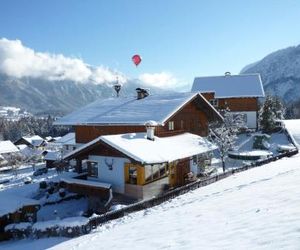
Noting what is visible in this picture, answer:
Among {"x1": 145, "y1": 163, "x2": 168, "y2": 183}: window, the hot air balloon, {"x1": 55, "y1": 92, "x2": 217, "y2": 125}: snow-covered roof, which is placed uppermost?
the hot air balloon

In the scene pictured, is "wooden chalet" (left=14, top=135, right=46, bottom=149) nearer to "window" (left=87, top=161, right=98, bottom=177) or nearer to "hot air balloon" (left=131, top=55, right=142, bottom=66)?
"hot air balloon" (left=131, top=55, right=142, bottom=66)

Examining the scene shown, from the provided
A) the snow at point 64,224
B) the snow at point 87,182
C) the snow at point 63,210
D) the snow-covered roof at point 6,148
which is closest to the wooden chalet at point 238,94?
the snow at point 63,210

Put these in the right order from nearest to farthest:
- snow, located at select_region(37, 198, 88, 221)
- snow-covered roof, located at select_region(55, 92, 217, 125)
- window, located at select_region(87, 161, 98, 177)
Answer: snow, located at select_region(37, 198, 88, 221) → window, located at select_region(87, 161, 98, 177) → snow-covered roof, located at select_region(55, 92, 217, 125)

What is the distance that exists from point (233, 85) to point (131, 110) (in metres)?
26.3

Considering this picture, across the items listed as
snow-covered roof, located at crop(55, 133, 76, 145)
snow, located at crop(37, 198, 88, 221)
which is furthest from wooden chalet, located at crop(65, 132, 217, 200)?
snow-covered roof, located at crop(55, 133, 76, 145)

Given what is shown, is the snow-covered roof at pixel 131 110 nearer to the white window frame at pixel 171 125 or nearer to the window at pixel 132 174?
the white window frame at pixel 171 125

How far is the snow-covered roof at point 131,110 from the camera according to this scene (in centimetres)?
3197

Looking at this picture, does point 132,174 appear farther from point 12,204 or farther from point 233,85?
point 233,85

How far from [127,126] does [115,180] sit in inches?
332

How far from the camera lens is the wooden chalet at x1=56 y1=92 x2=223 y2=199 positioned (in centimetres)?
2491

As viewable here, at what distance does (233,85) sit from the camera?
56031 millimetres

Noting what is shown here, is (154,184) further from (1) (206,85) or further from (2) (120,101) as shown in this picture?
(1) (206,85)

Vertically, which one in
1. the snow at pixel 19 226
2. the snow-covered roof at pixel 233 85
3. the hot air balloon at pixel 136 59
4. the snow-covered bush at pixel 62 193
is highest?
the hot air balloon at pixel 136 59

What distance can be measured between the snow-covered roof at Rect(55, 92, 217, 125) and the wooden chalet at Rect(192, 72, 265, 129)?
16.8m
